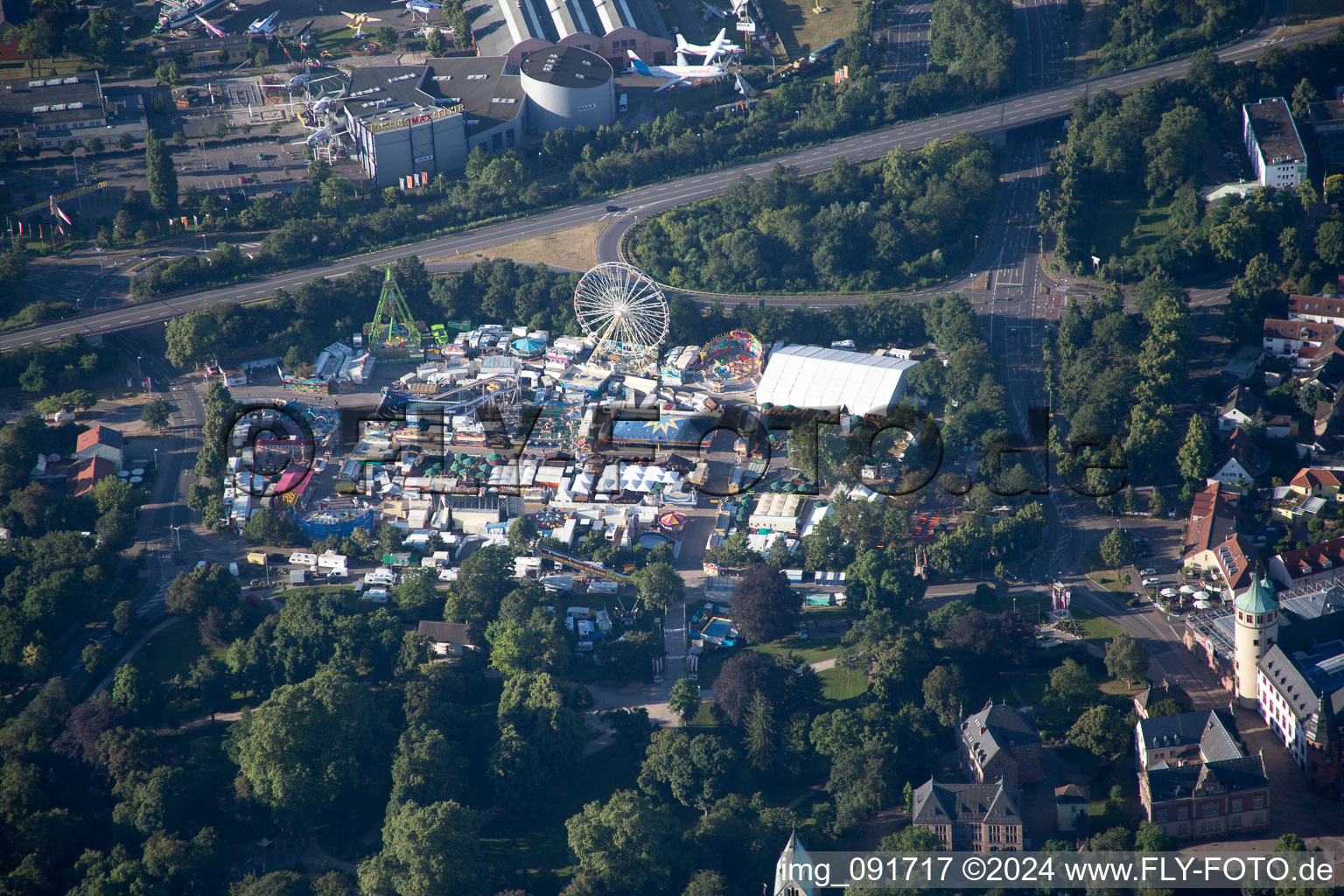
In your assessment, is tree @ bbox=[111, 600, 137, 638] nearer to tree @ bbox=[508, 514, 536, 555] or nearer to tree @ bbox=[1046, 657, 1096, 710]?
tree @ bbox=[508, 514, 536, 555]

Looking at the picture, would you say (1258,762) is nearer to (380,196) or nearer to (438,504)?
(438,504)

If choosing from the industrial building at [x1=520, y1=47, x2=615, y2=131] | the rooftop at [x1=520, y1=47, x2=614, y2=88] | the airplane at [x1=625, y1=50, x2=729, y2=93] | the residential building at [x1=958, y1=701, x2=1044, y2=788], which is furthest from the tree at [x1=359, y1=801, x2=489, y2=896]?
the airplane at [x1=625, y1=50, x2=729, y2=93]

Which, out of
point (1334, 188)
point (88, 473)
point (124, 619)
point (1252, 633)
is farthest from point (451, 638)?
point (1334, 188)

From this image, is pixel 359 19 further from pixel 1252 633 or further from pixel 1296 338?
pixel 1252 633

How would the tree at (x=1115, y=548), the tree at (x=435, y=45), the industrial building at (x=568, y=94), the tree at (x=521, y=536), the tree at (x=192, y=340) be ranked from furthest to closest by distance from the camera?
the tree at (x=435, y=45) < the industrial building at (x=568, y=94) < the tree at (x=192, y=340) < the tree at (x=521, y=536) < the tree at (x=1115, y=548)

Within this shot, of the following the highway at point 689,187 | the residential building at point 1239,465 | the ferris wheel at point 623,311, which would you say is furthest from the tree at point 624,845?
the highway at point 689,187

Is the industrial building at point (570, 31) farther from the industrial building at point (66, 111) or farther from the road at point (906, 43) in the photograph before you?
the industrial building at point (66, 111)

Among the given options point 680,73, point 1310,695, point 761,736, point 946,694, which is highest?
point 680,73
